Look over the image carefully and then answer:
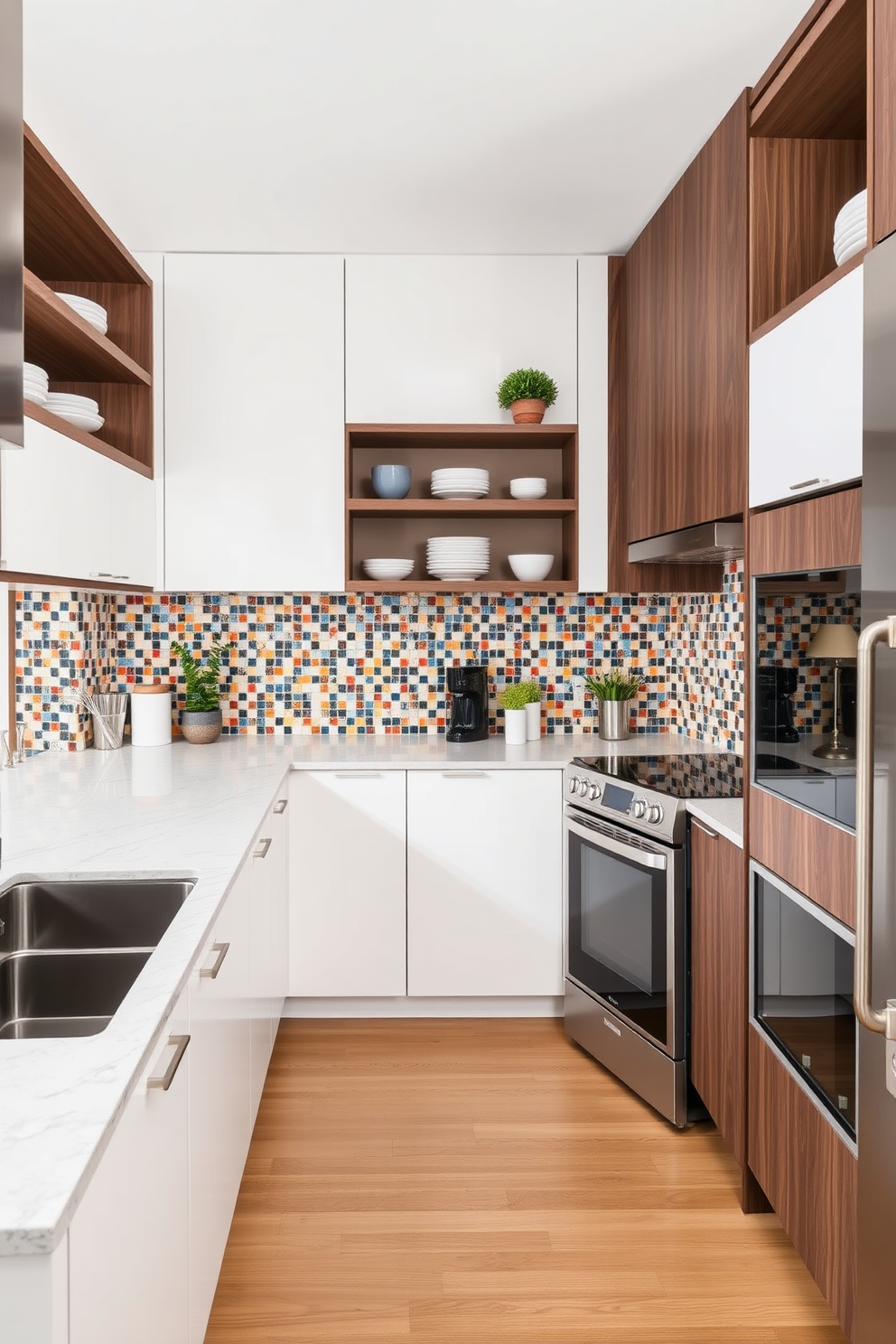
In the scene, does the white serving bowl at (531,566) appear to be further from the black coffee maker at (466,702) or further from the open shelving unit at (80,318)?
the open shelving unit at (80,318)

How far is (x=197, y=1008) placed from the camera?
4.84 feet

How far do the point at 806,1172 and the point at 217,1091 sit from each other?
110cm

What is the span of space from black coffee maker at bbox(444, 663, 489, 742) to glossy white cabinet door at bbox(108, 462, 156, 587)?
42.2 inches

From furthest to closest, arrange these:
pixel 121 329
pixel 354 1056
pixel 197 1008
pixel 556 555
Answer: pixel 556 555
pixel 121 329
pixel 354 1056
pixel 197 1008

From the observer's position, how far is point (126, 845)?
1889 mm

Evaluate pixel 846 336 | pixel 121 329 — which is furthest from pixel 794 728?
pixel 121 329

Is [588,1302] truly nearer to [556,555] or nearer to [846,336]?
[846,336]

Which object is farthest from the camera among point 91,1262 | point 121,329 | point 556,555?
point 556,555

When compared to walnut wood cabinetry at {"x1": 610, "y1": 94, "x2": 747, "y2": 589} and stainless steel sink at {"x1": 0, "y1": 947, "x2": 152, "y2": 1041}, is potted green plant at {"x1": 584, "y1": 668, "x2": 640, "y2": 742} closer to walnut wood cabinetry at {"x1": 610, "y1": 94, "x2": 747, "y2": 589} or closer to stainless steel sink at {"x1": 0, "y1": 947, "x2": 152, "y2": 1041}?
walnut wood cabinetry at {"x1": 610, "y1": 94, "x2": 747, "y2": 589}

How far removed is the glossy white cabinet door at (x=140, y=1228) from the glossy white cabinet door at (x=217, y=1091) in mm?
74

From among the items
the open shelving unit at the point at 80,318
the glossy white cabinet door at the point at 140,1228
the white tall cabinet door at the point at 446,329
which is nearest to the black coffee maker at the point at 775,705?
the glossy white cabinet door at the point at 140,1228

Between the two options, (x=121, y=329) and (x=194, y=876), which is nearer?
(x=194, y=876)

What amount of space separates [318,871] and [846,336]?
212 cm

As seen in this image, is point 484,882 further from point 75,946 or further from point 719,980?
point 75,946
